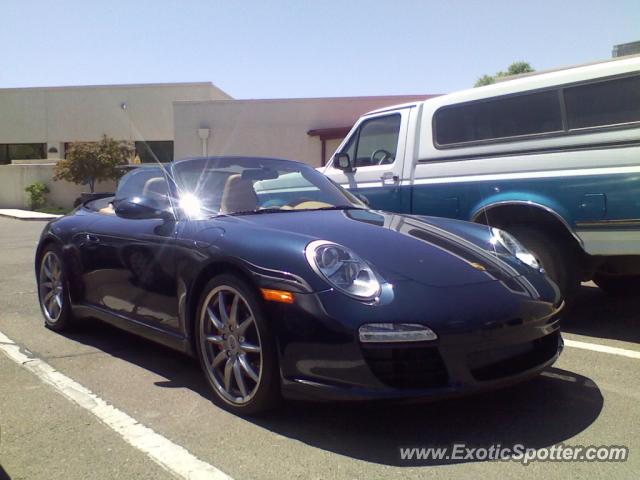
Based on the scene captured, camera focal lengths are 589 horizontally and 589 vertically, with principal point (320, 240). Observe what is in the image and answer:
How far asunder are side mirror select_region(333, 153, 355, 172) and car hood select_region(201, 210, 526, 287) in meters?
2.73

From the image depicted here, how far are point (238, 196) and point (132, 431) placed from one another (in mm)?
1654

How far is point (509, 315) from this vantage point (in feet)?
9.27

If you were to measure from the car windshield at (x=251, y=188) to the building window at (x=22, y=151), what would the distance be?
3653cm

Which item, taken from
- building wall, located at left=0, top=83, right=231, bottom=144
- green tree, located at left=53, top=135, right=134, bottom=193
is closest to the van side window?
green tree, located at left=53, top=135, right=134, bottom=193

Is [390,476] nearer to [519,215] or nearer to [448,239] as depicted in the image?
[448,239]

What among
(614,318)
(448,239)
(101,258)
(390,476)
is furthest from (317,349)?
(614,318)

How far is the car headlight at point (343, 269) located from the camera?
279cm

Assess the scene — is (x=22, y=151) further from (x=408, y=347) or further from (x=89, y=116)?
(x=408, y=347)

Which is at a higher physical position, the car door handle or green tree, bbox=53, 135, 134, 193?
green tree, bbox=53, 135, 134, 193

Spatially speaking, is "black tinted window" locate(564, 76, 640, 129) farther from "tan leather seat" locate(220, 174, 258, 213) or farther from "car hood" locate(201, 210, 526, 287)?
"tan leather seat" locate(220, 174, 258, 213)

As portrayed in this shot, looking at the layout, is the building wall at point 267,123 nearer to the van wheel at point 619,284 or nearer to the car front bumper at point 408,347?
the van wheel at point 619,284

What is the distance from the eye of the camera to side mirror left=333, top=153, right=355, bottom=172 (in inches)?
254

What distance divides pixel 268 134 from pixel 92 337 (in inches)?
764

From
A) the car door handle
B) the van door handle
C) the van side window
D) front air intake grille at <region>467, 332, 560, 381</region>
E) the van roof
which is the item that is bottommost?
front air intake grille at <region>467, 332, 560, 381</region>
